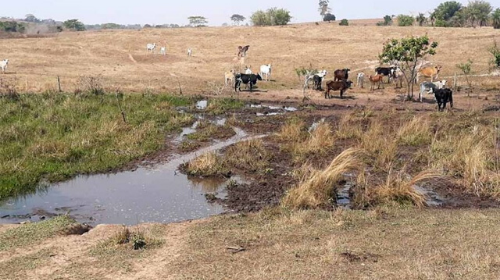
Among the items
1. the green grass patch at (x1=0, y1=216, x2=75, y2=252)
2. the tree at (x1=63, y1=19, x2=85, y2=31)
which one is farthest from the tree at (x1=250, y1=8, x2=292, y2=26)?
the green grass patch at (x1=0, y1=216, x2=75, y2=252)

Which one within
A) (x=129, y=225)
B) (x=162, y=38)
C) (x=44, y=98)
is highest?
(x=162, y=38)

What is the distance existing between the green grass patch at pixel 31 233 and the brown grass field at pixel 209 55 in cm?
1790

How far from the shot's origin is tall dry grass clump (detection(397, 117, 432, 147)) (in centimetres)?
1557

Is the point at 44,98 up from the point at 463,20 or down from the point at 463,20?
down

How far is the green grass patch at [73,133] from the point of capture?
13266 mm

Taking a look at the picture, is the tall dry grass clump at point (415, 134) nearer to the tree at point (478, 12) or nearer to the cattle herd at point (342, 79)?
the cattle herd at point (342, 79)

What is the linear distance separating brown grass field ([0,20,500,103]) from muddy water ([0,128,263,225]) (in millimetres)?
14362

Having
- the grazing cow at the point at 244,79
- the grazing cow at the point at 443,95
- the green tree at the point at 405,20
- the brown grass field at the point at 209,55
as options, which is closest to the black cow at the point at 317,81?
the brown grass field at the point at 209,55

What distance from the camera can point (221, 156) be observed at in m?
14.6

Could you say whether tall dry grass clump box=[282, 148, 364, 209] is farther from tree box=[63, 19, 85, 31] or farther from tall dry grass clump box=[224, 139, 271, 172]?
tree box=[63, 19, 85, 31]

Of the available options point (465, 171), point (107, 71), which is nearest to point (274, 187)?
point (465, 171)

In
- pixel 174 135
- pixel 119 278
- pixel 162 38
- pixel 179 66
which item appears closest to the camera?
pixel 119 278

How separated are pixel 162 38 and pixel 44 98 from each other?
98.9 feet

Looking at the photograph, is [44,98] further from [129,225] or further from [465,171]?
[465,171]
